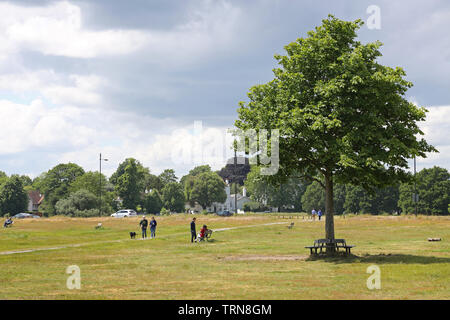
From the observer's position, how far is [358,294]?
15.4m

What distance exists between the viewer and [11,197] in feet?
430

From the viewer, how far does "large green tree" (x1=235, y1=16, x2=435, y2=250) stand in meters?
24.9

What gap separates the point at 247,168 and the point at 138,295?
161184 mm

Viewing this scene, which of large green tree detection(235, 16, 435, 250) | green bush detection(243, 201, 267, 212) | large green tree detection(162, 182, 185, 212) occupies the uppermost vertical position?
A: large green tree detection(235, 16, 435, 250)

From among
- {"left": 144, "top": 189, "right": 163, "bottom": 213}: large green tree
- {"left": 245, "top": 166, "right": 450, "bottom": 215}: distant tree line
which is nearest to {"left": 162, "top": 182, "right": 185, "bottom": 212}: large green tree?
{"left": 144, "top": 189, "right": 163, "bottom": 213}: large green tree

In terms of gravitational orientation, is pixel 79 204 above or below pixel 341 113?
below

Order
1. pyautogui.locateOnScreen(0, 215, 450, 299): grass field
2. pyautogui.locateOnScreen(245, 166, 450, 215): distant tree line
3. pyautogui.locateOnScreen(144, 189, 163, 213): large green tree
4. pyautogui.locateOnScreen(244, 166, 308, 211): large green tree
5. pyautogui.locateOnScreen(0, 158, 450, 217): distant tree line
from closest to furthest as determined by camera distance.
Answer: pyautogui.locateOnScreen(0, 215, 450, 299): grass field, pyautogui.locateOnScreen(245, 166, 450, 215): distant tree line, pyautogui.locateOnScreen(0, 158, 450, 217): distant tree line, pyautogui.locateOnScreen(144, 189, 163, 213): large green tree, pyautogui.locateOnScreen(244, 166, 308, 211): large green tree

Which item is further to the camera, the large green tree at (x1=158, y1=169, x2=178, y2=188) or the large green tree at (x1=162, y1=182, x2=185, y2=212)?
the large green tree at (x1=158, y1=169, x2=178, y2=188)

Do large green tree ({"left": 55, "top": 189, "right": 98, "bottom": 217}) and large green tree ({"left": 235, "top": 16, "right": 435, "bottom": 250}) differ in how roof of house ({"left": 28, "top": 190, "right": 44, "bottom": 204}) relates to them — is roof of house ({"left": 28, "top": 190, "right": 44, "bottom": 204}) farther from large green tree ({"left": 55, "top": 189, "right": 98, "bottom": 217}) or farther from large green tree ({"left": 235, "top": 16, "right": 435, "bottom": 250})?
large green tree ({"left": 235, "top": 16, "right": 435, "bottom": 250})

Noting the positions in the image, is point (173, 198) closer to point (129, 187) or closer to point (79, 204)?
point (129, 187)

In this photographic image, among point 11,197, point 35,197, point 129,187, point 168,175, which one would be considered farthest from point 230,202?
point 11,197

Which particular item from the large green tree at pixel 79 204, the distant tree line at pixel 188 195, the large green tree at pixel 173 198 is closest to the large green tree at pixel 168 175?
the distant tree line at pixel 188 195

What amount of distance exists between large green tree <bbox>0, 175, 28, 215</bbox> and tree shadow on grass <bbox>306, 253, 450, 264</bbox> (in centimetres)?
11937

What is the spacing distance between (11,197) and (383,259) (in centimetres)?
12253
